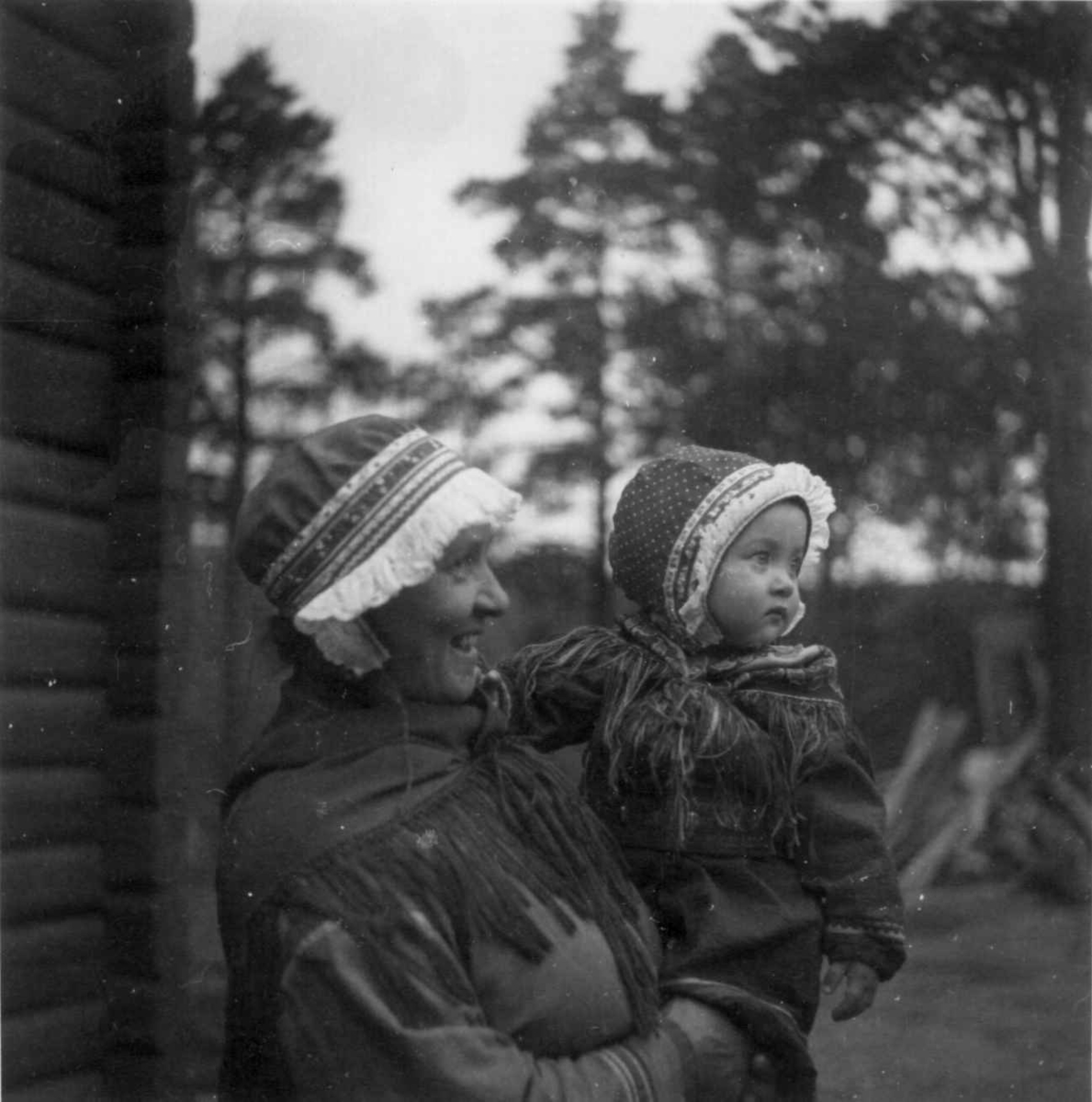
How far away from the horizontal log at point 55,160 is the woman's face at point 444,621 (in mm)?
967

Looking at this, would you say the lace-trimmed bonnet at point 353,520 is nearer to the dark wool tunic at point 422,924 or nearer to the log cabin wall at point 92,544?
the dark wool tunic at point 422,924

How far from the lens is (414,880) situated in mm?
1541

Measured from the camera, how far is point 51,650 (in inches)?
80.4

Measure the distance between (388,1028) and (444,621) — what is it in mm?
490

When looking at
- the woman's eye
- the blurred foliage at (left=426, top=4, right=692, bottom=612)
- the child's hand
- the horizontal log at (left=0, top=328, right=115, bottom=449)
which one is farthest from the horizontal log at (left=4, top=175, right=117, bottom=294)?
the child's hand

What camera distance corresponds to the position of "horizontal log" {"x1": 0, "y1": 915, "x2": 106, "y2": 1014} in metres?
2.00

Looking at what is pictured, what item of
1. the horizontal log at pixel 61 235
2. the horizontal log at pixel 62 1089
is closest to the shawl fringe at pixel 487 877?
the horizontal log at pixel 62 1089

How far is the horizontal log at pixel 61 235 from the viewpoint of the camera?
1.97m

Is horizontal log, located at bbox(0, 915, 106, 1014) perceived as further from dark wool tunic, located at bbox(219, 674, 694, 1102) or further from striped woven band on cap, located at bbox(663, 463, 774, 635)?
striped woven band on cap, located at bbox(663, 463, 774, 635)

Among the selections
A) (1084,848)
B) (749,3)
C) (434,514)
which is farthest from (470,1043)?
(749,3)

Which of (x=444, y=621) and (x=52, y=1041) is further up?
(x=444, y=621)

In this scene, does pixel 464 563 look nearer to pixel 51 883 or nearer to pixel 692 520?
pixel 692 520

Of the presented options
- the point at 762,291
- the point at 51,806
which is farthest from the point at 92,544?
the point at 762,291

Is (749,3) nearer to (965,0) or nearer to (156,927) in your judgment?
(965,0)
